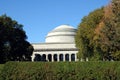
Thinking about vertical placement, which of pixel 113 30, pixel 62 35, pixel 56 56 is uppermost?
pixel 62 35

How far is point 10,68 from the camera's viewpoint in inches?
1574

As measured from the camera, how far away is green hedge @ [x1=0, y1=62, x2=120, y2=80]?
123 feet

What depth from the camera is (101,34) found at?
228 ft

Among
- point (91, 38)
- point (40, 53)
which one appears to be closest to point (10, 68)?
point (91, 38)

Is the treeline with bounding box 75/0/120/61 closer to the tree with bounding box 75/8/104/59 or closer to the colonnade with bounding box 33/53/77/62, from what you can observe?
the tree with bounding box 75/8/104/59

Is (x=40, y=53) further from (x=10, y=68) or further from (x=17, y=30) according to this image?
(x=10, y=68)

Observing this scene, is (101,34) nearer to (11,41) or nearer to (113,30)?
(113,30)

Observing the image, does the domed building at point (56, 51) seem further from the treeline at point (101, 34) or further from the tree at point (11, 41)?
Result: the treeline at point (101, 34)

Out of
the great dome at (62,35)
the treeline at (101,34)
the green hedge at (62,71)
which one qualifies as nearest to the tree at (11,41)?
the treeline at (101,34)

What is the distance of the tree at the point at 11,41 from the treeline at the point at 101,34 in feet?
41.9

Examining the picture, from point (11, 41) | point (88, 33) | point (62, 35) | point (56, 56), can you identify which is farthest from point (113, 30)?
point (62, 35)

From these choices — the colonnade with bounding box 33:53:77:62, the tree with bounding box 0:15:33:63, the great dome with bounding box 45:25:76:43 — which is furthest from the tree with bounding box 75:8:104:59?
the great dome with bounding box 45:25:76:43

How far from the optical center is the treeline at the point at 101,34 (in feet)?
204

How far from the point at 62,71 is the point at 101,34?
3181cm
